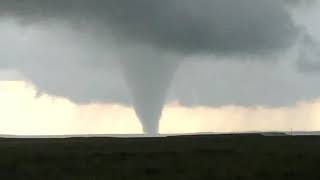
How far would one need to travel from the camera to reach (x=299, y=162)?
143 ft

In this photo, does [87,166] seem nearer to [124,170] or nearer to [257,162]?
[124,170]

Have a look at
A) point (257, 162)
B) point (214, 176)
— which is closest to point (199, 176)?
point (214, 176)

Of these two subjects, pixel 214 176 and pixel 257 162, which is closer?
pixel 214 176

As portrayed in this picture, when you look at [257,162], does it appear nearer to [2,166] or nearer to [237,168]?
[237,168]

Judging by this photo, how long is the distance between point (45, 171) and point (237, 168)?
12.6m

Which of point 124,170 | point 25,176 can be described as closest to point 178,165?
point 124,170

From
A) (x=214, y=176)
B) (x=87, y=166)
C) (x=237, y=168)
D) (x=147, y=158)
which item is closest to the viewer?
(x=214, y=176)

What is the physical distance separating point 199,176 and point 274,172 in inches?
205

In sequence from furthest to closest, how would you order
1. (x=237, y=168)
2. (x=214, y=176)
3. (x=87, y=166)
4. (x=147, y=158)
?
(x=147, y=158), (x=87, y=166), (x=237, y=168), (x=214, y=176)

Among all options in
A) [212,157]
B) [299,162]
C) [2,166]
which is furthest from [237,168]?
[2,166]

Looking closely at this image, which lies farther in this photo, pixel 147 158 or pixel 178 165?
pixel 147 158

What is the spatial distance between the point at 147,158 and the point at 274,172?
1447cm

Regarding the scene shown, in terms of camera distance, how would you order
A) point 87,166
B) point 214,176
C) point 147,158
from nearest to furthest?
point 214,176 → point 87,166 → point 147,158

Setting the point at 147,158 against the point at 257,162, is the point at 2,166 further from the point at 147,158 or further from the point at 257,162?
the point at 257,162
